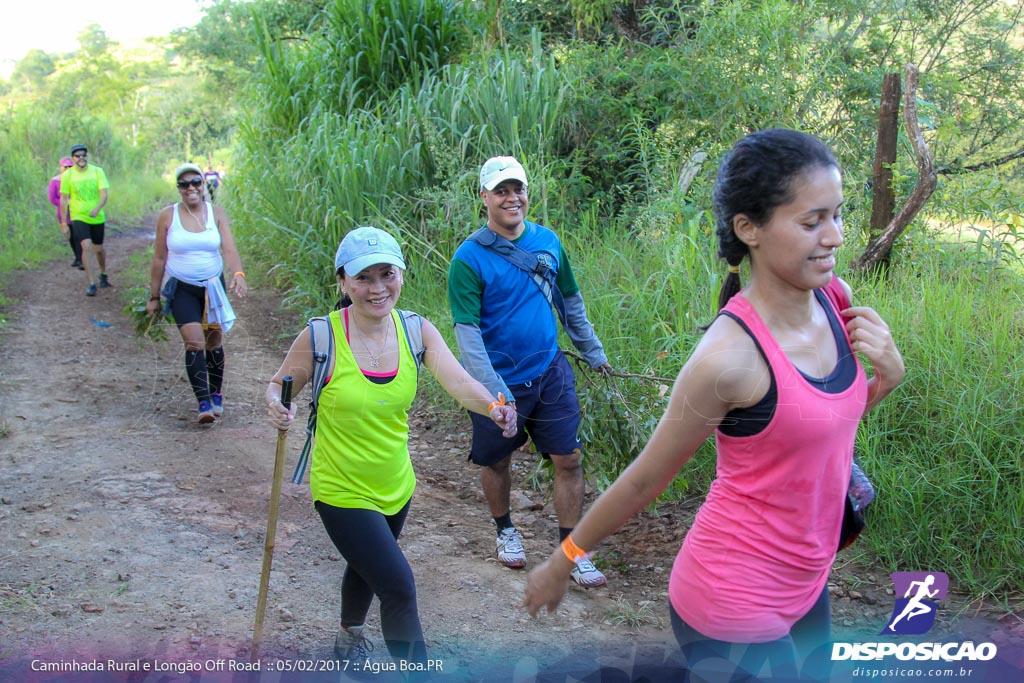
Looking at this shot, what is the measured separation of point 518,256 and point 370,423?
4.27 ft

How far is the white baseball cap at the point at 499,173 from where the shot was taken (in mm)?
3930

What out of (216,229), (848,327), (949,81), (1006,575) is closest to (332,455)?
(848,327)

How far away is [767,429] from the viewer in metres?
1.77

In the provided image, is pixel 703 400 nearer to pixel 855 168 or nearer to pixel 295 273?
pixel 855 168

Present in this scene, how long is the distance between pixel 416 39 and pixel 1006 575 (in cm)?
804

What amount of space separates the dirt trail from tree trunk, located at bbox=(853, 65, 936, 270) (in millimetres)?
2076

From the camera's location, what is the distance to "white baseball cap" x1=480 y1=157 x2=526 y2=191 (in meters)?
3.93

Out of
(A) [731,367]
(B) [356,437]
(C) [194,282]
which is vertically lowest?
(C) [194,282]

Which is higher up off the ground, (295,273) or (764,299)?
(764,299)

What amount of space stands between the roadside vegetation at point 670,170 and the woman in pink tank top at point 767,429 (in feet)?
7.16

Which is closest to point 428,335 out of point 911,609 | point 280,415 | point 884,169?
point 280,415

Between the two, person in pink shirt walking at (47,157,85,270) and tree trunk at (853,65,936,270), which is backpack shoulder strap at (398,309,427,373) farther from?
person in pink shirt walking at (47,157,85,270)

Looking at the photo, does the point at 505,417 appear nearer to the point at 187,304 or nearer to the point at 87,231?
the point at 187,304

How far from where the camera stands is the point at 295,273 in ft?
31.1
